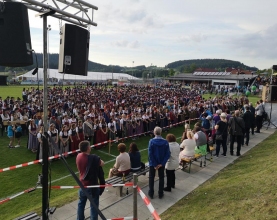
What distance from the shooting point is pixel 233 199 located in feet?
16.2

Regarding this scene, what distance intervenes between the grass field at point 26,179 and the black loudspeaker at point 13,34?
328 cm

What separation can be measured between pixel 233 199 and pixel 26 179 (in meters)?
6.11

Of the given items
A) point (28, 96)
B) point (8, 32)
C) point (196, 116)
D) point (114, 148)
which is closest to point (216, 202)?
point (8, 32)

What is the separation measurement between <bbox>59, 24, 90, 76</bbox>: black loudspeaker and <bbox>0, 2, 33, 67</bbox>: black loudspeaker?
3.32 ft

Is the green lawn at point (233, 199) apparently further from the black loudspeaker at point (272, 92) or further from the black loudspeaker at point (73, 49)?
the black loudspeaker at point (272, 92)

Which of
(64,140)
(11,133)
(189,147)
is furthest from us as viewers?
(11,133)

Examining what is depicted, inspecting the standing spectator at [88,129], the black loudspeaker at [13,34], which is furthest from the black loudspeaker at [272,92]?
the black loudspeaker at [13,34]

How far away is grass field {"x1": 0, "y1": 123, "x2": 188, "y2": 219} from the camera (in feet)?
18.8

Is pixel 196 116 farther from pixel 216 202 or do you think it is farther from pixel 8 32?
pixel 8 32

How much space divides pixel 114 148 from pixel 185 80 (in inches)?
2340

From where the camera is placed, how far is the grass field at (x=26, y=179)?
5.74 m

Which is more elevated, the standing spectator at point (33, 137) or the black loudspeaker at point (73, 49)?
the black loudspeaker at point (73, 49)

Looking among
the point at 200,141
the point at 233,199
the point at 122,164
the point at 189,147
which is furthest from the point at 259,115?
the point at 122,164

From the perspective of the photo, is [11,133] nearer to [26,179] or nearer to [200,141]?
[26,179]
